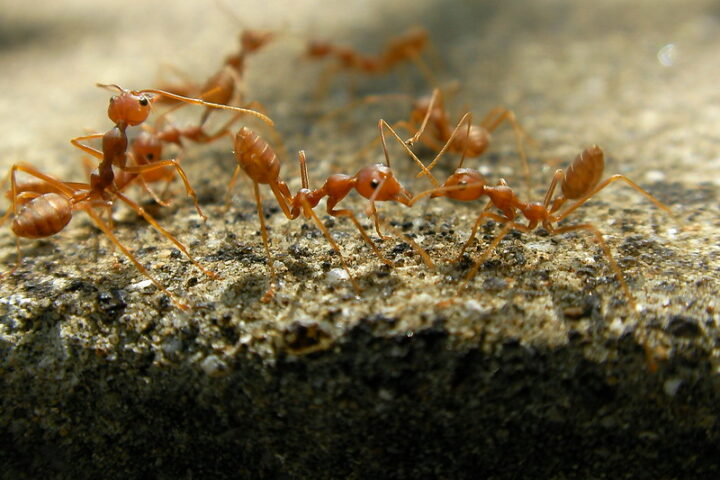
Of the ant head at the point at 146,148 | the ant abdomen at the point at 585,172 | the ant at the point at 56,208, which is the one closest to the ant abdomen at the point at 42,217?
the ant at the point at 56,208

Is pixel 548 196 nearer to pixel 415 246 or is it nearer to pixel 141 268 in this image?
pixel 415 246

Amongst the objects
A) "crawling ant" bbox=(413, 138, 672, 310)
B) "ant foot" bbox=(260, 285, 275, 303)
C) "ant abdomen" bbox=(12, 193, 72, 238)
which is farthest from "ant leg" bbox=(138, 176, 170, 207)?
"crawling ant" bbox=(413, 138, 672, 310)

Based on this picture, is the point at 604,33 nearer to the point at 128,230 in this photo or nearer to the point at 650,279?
the point at 650,279

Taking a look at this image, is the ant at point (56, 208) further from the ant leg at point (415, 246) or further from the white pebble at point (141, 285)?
the ant leg at point (415, 246)

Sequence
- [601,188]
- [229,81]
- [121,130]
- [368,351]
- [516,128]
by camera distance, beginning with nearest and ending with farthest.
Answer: [368,351] < [601,188] < [121,130] < [516,128] < [229,81]

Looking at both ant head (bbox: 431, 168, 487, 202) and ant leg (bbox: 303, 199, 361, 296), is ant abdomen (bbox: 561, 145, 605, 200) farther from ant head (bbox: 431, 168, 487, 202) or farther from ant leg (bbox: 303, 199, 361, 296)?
ant leg (bbox: 303, 199, 361, 296)

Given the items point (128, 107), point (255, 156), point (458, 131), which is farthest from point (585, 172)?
point (128, 107)

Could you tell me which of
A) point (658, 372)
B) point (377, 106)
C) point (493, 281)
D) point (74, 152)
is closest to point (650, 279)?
point (658, 372)
